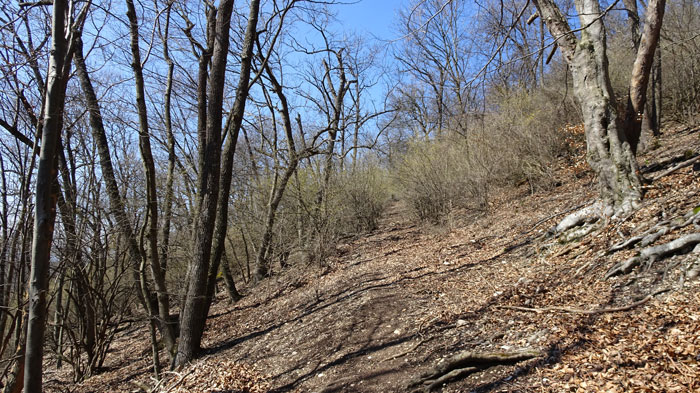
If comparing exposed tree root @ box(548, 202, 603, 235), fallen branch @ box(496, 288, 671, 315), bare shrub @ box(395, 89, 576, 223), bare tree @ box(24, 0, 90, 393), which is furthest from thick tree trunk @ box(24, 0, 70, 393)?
bare shrub @ box(395, 89, 576, 223)

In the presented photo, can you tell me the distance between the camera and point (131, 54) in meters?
6.27

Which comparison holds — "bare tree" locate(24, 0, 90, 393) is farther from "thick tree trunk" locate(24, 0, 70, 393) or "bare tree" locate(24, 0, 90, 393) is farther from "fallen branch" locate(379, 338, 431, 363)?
"fallen branch" locate(379, 338, 431, 363)

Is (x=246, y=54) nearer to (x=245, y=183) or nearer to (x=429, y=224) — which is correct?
(x=245, y=183)

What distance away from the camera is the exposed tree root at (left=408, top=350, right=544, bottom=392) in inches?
126

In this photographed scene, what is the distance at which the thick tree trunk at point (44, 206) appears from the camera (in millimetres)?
3301

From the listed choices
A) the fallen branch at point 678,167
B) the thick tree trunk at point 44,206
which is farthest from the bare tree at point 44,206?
the fallen branch at point 678,167

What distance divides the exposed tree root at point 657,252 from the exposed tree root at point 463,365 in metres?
1.66

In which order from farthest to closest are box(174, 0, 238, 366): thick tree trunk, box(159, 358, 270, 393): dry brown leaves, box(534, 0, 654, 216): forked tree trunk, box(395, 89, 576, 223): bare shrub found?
box(395, 89, 576, 223): bare shrub
box(174, 0, 238, 366): thick tree trunk
box(534, 0, 654, 216): forked tree trunk
box(159, 358, 270, 393): dry brown leaves

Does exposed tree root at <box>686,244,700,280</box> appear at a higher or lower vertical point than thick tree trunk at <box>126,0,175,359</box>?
lower

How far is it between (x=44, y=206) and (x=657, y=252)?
5.95m

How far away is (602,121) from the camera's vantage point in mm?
5594

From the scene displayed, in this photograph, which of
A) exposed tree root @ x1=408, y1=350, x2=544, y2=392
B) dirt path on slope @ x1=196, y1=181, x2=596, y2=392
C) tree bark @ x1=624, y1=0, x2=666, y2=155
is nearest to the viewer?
exposed tree root @ x1=408, y1=350, x2=544, y2=392

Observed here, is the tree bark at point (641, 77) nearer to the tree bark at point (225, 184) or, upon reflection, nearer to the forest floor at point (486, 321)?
the forest floor at point (486, 321)

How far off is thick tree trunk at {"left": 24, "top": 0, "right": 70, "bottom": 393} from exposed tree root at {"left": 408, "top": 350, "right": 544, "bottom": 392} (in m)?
3.45
